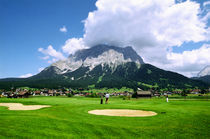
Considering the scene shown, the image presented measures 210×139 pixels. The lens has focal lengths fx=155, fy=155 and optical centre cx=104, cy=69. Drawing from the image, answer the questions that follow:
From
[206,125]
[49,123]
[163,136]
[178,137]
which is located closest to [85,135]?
[49,123]

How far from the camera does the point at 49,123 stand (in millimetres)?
14305

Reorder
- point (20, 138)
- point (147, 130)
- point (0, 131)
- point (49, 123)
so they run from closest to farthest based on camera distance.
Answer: point (20, 138)
point (0, 131)
point (147, 130)
point (49, 123)

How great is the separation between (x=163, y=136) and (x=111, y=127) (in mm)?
4254

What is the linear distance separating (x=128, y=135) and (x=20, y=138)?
306 inches

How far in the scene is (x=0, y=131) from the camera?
38.3 ft

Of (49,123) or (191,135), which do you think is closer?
(191,135)

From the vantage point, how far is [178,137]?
38.7ft

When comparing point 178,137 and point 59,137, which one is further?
point 178,137

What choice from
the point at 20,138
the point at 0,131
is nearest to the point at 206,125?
the point at 20,138

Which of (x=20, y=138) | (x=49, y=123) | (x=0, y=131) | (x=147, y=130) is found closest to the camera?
(x=20, y=138)

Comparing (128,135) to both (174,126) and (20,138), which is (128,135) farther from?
(20,138)

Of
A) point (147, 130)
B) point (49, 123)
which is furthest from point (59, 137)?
point (147, 130)

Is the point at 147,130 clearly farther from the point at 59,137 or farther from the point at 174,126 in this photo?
the point at 59,137

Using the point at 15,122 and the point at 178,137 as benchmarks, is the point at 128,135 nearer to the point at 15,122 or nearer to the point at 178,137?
the point at 178,137
